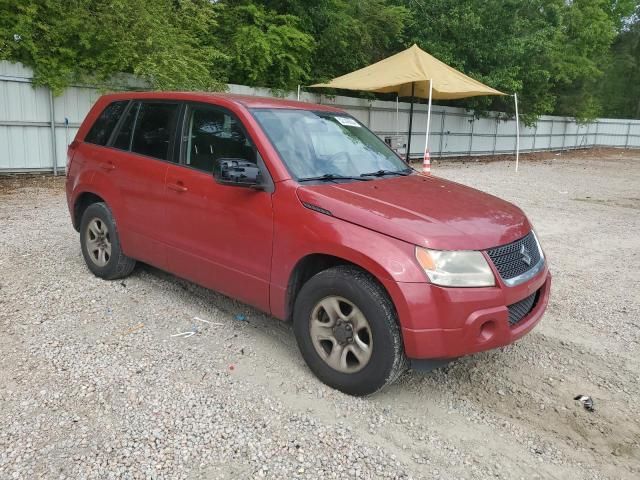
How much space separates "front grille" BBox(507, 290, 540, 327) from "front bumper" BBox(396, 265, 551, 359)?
151 millimetres

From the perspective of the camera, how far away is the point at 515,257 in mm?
3391

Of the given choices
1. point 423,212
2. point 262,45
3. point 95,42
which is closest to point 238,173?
point 423,212

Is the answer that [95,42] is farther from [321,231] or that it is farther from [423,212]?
[423,212]

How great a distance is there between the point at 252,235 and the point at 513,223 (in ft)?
5.66

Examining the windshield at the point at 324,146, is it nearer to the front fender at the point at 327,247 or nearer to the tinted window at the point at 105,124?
the front fender at the point at 327,247

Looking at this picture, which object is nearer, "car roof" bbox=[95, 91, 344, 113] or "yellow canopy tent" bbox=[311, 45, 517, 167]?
"car roof" bbox=[95, 91, 344, 113]

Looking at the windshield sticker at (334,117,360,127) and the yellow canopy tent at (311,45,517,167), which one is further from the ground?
the yellow canopy tent at (311,45,517,167)

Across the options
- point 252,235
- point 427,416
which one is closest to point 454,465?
point 427,416

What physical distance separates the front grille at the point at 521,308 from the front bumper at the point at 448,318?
15 centimetres

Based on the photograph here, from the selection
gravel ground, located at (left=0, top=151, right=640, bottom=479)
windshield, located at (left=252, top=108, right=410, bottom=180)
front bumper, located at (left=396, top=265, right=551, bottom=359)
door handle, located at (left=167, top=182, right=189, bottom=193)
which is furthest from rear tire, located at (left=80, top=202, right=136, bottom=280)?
front bumper, located at (left=396, top=265, right=551, bottom=359)

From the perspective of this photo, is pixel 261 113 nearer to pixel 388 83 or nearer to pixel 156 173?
pixel 156 173

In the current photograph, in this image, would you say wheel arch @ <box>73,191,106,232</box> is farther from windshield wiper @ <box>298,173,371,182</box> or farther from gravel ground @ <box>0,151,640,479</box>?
windshield wiper @ <box>298,173,371,182</box>

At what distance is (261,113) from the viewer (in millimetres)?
→ 4027

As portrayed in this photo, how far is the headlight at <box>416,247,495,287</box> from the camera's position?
3.04 metres
